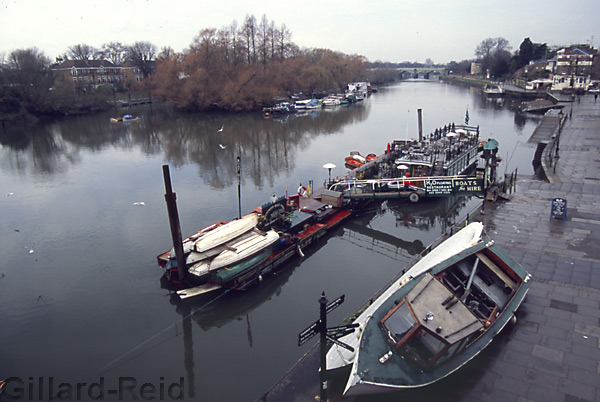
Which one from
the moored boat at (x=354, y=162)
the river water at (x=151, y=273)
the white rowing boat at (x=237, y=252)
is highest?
the moored boat at (x=354, y=162)

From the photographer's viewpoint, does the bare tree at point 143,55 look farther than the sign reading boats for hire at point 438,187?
Yes

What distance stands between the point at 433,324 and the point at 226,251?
1114 cm

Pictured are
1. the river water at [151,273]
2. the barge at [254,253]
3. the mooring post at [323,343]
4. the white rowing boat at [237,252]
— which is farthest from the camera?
the barge at [254,253]

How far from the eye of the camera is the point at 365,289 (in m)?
20.2

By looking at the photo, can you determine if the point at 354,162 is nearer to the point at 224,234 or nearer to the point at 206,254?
the point at 224,234

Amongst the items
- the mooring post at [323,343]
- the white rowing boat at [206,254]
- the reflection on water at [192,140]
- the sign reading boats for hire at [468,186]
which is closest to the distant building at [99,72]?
the reflection on water at [192,140]

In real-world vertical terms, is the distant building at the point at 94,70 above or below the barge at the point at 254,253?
above

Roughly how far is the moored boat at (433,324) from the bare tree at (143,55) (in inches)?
5515

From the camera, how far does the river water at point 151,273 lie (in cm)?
1528

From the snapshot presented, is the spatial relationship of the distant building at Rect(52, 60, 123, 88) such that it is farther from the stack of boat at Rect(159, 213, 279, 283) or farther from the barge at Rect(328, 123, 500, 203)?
the stack of boat at Rect(159, 213, 279, 283)

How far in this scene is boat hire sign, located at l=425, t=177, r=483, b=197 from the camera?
25.2 metres

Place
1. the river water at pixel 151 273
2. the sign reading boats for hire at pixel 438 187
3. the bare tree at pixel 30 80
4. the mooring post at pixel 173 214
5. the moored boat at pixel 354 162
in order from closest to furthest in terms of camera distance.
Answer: the river water at pixel 151 273
the mooring post at pixel 173 214
the sign reading boats for hire at pixel 438 187
the moored boat at pixel 354 162
the bare tree at pixel 30 80

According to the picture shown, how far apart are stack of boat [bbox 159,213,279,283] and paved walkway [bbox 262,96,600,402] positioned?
7.34 meters

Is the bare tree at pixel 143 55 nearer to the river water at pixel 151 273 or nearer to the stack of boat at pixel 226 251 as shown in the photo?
the river water at pixel 151 273
